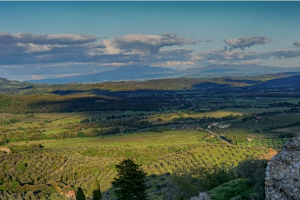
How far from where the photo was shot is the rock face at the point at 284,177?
1216 centimetres

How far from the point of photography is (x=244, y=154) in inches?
3027

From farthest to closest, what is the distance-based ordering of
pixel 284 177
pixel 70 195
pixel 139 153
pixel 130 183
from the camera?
pixel 139 153 < pixel 70 195 < pixel 130 183 < pixel 284 177

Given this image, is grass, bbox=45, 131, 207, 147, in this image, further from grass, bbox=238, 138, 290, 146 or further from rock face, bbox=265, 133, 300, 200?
rock face, bbox=265, 133, 300, 200

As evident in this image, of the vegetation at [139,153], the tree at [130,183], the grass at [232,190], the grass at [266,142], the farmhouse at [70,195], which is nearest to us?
the grass at [232,190]

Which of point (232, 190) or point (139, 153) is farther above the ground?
point (232, 190)

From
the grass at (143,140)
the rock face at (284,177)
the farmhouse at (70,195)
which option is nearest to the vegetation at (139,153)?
the grass at (143,140)

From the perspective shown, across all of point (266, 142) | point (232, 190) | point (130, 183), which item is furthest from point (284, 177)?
point (266, 142)

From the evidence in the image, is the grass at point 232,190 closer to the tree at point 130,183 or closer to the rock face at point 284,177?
the tree at point 130,183

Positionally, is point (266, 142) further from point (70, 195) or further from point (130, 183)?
point (130, 183)

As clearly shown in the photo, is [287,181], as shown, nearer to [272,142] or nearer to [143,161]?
[143,161]

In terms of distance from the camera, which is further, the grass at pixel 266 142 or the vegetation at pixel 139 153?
the grass at pixel 266 142

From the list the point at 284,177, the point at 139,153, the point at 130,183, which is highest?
the point at 284,177

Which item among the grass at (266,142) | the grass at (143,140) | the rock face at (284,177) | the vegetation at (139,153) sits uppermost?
the rock face at (284,177)

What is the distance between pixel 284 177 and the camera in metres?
12.6
